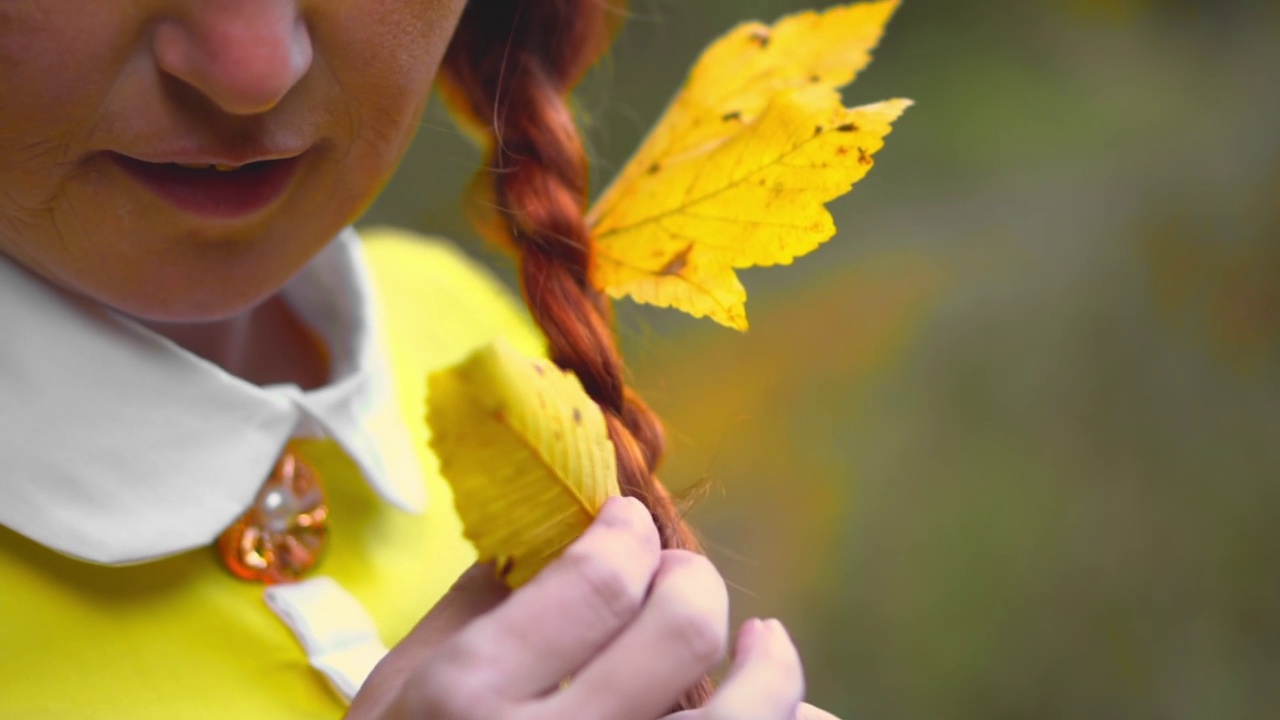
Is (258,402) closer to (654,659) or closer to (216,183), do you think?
(216,183)

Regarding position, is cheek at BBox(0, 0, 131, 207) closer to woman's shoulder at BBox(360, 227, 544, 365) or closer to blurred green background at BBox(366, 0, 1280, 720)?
woman's shoulder at BBox(360, 227, 544, 365)

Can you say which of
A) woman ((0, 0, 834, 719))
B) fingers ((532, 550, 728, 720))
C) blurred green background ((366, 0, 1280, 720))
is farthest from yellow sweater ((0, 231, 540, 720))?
blurred green background ((366, 0, 1280, 720))

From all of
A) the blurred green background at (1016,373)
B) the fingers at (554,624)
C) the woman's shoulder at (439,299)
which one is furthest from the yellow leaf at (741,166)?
the blurred green background at (1016,373)

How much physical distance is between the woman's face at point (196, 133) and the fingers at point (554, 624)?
185mm

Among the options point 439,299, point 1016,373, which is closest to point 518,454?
point 439,299

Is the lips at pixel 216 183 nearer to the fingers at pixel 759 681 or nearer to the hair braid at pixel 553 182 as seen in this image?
the hair braid at pixel 553 182

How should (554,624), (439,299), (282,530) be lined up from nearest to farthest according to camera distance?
(554,624) < (282,530) < (439,299)

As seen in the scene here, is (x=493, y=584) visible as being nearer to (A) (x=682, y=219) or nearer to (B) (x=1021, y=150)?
(A) (x=682, y=219)

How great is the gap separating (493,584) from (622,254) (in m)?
0.16

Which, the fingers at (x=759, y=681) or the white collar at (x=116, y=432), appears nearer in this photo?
the fingers at (x=759, y=681)

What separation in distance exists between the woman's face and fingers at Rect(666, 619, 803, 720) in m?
0.24

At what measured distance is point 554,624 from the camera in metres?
0.33

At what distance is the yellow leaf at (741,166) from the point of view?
438mm

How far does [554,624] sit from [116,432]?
0.77 feet
